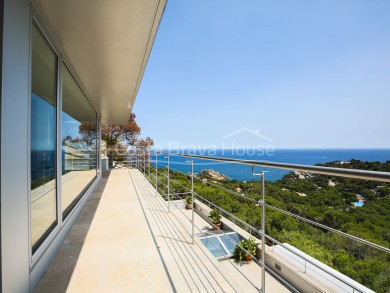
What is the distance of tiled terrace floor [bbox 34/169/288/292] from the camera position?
43.6 inches

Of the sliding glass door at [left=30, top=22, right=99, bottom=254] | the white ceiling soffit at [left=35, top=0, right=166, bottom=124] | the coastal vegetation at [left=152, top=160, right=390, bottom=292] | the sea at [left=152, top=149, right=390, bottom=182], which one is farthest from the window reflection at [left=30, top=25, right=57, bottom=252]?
the coastal vegetation at [left=152, top=160, right=390, bottom=292]

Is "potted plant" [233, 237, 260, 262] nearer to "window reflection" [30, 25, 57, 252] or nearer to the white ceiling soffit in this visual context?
"window reflection" [30, 25, 57, 252]

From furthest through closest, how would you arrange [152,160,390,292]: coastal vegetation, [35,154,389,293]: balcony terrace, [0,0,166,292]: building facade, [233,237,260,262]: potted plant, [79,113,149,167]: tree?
[79,113,149,167]: tree, [152,160,390,292]: coastal vegetation, [233,237,260,262]: potted plant, [35,154,389,293]: balcony terrace, [0,0,166,292]: building facade

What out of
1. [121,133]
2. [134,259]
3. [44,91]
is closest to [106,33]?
[44,91]

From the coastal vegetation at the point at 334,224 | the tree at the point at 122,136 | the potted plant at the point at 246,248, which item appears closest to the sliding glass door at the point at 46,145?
the coastal vegetation at the point at 334,224

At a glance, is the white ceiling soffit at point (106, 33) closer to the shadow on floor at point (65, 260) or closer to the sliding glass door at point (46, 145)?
the sliding glass door at point (46, 145)

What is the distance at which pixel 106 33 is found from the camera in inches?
56.4

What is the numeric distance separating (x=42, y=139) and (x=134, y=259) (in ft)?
3.33

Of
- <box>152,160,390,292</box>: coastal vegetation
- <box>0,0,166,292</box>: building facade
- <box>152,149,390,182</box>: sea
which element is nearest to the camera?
<box>0,0,166,292</box>: building facade

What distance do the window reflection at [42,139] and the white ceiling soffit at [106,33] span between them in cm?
18

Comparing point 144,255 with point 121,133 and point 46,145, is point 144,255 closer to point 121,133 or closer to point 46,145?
point 46,145

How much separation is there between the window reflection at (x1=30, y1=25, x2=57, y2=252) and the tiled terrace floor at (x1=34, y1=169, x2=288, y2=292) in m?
0.26

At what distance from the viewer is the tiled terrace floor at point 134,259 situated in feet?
3.63

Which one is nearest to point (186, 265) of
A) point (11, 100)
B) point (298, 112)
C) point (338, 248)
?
point (11, 100)
